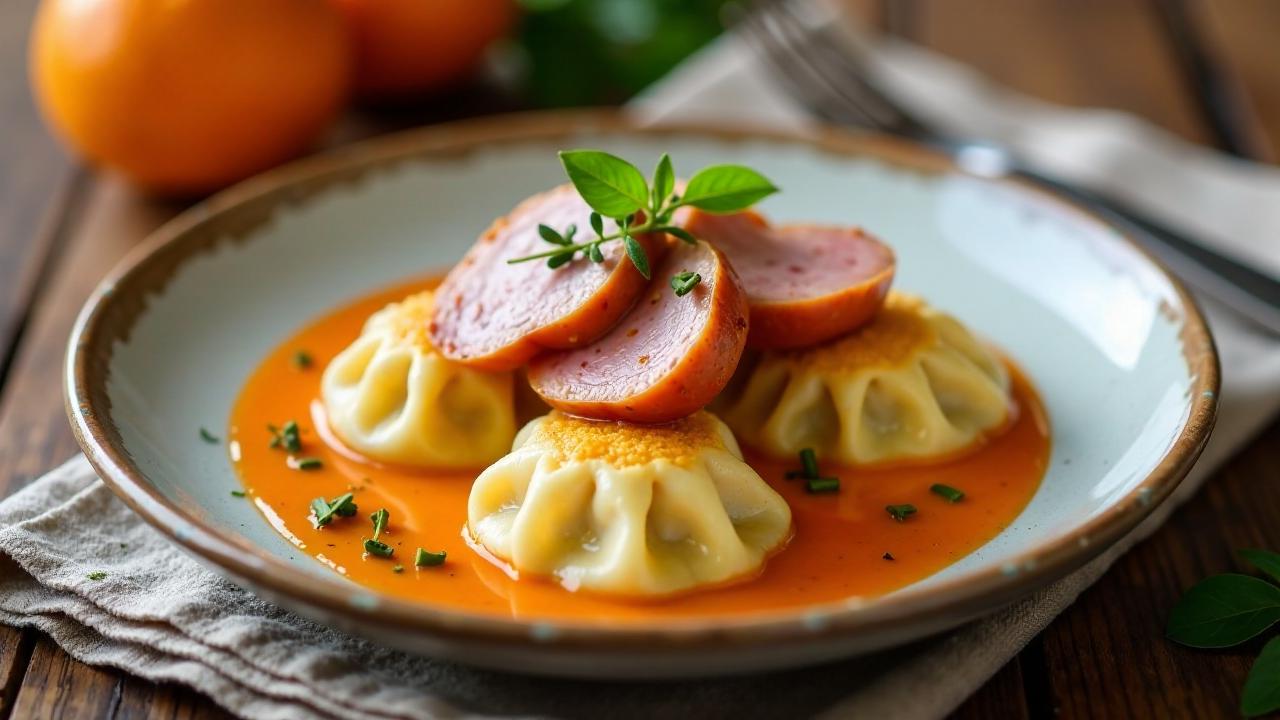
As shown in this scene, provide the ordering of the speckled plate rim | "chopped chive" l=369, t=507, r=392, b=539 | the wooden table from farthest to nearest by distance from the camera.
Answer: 1. "chopped chive" l=369, t=507, r=392, b=539
2. the wooden table
3. the speckled plate rim

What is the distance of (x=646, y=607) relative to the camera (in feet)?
8.78

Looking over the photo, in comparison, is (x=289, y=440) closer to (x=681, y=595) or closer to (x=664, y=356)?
(x=664, y=356)

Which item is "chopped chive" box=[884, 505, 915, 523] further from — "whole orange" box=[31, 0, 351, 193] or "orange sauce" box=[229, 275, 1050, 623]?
"whole orange" box=[31, 0, 351, 193]

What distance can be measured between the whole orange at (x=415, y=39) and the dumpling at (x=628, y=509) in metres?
2.98

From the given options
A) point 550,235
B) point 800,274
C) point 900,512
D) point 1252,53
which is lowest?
point 1252,53

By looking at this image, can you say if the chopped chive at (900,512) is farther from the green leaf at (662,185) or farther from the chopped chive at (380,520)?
the chopped chive at (380,520)

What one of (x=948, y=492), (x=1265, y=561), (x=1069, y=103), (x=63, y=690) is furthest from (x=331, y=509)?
(x=1069, y=103)

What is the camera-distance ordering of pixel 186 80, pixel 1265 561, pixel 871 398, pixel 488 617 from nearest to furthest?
pixel 488 617, pixel 1265 561, pixel 871 398, pixel 186 80

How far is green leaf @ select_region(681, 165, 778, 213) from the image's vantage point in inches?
122

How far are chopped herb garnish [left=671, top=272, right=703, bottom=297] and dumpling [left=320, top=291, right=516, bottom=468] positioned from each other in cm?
57

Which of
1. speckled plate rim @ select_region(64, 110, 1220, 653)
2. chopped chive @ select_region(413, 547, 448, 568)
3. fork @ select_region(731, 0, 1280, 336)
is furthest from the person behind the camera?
fork @ select_region(731, 0, 1280, 336)

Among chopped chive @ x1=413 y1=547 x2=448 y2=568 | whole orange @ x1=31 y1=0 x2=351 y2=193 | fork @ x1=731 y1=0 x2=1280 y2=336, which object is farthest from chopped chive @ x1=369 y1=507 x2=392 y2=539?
fork @ x1=731 y1=0 x2=1280 y2=336

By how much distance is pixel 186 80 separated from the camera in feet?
15.0

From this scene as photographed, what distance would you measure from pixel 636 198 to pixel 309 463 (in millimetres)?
1046
